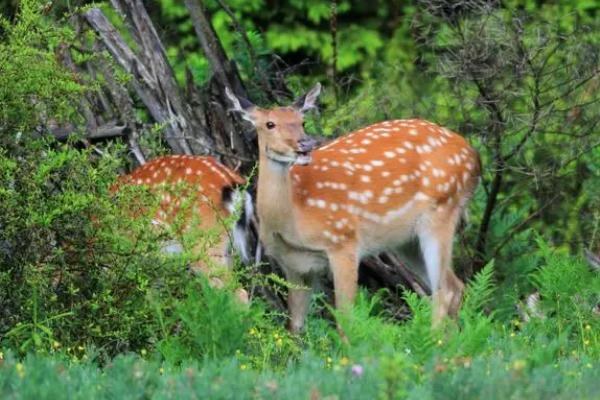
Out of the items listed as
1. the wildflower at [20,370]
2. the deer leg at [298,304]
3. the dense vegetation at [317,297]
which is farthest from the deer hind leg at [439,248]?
the wildflower at [20,370]

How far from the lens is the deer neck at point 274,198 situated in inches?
369

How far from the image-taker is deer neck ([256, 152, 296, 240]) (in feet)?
30.8

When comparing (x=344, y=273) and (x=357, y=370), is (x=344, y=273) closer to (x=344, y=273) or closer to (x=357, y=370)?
(x=344, y=273)

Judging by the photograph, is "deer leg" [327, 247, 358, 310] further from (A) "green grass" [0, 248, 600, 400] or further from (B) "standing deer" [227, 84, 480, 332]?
(A) "green grass" [0, 248, 600, 400]

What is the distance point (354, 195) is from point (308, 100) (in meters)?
0.61

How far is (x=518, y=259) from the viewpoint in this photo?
10.6m

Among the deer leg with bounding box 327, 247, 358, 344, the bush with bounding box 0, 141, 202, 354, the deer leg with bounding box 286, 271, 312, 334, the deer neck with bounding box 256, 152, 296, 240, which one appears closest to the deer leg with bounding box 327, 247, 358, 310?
the deer leg with bounding box 327, 247, 358, 344

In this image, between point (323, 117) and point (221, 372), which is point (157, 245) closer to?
point (221, 372)

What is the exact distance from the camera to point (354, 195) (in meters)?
9.76

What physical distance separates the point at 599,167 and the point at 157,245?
4.12 m

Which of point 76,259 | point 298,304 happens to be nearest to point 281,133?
point 298,304

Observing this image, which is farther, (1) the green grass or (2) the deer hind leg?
(2) the deer hind leg

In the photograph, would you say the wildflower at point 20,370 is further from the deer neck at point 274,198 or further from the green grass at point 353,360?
the deer neck at point 274,198

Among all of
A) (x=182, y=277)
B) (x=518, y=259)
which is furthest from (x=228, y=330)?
(x=518, y=259)
